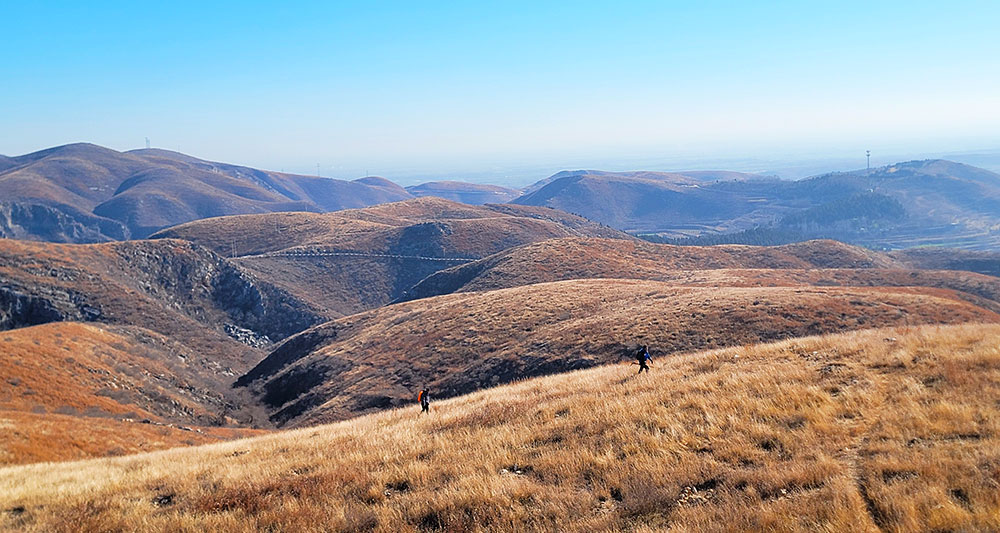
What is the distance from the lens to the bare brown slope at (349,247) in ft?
326

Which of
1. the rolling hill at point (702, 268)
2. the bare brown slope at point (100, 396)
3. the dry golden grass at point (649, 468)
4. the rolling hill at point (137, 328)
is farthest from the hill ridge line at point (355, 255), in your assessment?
the dry golden grass at point (649, 468)

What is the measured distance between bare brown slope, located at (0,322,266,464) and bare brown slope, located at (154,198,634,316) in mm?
41715

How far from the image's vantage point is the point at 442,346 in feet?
140

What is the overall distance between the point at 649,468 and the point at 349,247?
115 meters

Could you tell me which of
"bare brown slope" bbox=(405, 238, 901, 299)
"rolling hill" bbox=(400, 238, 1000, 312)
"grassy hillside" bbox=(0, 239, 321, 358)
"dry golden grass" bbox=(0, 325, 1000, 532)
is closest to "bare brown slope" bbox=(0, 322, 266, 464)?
"dry golden grass" bbox=(0, 325, 1000, 532)

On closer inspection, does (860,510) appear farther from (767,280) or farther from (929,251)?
(929,251)

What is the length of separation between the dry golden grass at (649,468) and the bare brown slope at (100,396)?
7030 mm

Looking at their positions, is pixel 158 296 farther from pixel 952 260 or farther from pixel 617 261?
pixel 952 260

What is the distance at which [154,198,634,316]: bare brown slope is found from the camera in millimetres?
99250

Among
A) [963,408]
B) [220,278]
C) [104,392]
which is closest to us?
[963,408]

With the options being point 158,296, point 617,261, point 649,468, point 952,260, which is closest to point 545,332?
point 649,468

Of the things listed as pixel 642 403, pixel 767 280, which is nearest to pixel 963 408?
pixel 642 403

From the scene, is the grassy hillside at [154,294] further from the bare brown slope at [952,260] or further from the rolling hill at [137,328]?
the bare brown slope at [952,260]

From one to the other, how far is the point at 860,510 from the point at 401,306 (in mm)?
60326
